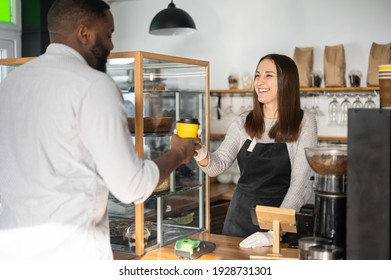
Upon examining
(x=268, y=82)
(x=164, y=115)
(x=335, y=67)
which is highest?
(x=335, y=67)

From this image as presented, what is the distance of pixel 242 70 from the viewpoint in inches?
218

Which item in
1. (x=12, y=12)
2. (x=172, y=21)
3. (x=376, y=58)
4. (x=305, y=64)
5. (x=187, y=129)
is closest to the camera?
(x=187, y=129)

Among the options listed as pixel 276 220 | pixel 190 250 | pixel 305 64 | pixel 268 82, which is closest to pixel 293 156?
pixel 268 82

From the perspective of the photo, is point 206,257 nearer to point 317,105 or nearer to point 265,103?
point 265,103

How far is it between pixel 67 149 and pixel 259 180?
56.0 inches

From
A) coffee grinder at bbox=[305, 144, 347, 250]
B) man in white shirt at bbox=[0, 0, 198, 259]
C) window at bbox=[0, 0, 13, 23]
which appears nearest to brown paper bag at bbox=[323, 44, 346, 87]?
window at bbox=[0, 0, 13, 23]

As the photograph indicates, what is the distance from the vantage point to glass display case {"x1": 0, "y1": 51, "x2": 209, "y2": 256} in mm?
2381

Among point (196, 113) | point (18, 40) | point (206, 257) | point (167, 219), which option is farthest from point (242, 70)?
point (206, 257)

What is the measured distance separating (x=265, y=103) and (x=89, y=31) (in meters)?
1.35

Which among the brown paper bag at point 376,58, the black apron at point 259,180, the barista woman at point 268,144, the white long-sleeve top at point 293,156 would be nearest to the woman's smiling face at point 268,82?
the barista woman at point 268,144

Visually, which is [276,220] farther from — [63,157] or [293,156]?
[63,157]

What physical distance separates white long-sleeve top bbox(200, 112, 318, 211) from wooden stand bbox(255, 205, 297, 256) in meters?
0.36

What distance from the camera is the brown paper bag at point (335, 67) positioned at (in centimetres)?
477

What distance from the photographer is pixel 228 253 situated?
2273 millimetres
